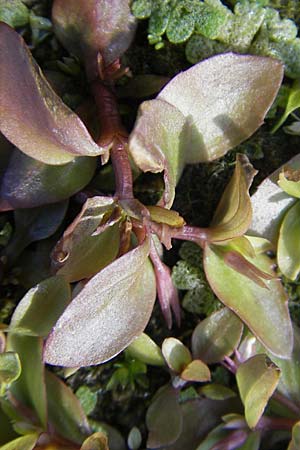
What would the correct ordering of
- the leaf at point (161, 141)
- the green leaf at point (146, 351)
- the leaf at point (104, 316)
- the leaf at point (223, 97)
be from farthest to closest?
the green leaf at point (146, 351)
the leaf at point (223, 97)
the leaf at point (104, 316)
the leaf at point (161, 141)

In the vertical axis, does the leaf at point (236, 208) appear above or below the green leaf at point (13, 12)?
below

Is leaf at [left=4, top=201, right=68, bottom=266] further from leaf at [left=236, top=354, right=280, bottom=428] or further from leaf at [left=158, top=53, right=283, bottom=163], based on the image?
leaf at [left=236, top=354, right=280, bottom=428]

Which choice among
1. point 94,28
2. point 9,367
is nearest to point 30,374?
point 9,367

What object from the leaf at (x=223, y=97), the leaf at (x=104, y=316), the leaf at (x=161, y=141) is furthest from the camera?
the leaf at (x=223, y=97)

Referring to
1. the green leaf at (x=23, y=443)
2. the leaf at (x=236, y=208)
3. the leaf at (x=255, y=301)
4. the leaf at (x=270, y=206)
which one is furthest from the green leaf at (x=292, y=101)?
the green leaf at (x=23, y=443)

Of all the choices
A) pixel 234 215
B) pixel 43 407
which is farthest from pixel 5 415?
pixel 234 215

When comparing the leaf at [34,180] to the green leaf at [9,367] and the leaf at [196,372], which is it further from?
the leaf at [196,372]

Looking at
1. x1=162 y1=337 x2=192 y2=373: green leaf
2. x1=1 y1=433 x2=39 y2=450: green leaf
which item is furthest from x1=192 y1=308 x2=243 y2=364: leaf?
x1=1 y1=433 x2=39 y2=450: green leaf

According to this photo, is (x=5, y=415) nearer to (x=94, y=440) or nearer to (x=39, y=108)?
(x=94, y=440)
